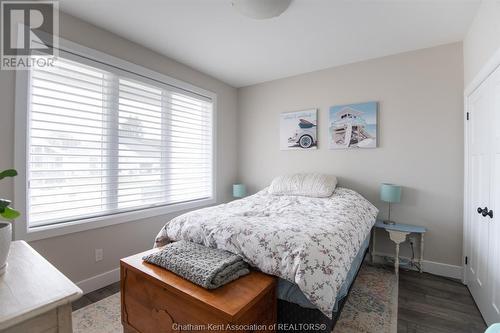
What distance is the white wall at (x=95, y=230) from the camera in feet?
5.93

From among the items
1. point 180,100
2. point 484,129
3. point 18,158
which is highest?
point 180,100

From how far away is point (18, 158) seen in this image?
1836mm

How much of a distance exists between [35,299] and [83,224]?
1.69 metres

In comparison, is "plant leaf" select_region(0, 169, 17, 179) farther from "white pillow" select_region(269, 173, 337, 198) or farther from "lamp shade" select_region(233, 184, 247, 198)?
"lamp shade" select_region(233, 184, 247, 198)

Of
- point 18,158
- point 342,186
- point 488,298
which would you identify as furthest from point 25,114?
point 488,298

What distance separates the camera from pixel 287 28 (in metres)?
2.29

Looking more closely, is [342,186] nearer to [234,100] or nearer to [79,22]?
[234,100]

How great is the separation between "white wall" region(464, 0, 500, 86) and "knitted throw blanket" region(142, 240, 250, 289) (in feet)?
7.41

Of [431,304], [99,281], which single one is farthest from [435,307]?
[99,281]

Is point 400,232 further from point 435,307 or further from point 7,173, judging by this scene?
point 7,173

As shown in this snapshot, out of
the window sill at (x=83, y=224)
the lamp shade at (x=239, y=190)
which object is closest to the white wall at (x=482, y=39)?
the lamp shade at (x=239, y=190)

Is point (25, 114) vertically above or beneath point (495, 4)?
beneath

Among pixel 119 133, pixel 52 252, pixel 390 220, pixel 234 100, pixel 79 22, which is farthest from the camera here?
pixel 234 100

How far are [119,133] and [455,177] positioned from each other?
11.9 feet
